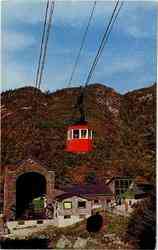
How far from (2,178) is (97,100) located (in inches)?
110

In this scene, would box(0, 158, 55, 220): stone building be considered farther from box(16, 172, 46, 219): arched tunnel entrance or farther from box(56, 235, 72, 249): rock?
box(56, 235, 72, 249): rock

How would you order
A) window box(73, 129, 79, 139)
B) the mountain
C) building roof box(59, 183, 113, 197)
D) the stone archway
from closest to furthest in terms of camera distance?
window box(73, 129, 79, 139), the stone archway, building roof box(59, 183, 113, 197), the mountain

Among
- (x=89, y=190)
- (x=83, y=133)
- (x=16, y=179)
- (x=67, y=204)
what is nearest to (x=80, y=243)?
(x=67, y=204)

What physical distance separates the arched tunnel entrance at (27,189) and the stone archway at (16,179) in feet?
0.13

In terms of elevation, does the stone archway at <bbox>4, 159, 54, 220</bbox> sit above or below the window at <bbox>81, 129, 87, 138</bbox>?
below

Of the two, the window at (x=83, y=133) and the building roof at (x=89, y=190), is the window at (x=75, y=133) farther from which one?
the building roof at (x=89, y=190)

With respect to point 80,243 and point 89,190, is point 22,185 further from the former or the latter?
point 80,243

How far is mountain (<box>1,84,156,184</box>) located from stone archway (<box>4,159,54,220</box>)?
110 millimetres

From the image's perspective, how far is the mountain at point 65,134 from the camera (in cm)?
696

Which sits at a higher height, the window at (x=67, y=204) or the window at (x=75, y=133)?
the window at (x=75, y=133)

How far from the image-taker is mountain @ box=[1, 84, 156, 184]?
274 inches

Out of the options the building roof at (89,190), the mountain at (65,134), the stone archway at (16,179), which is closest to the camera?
the stone archway at (16,179)

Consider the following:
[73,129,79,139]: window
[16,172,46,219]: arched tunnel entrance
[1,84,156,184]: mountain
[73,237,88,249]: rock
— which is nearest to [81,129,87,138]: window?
[73,129,79,139]: window

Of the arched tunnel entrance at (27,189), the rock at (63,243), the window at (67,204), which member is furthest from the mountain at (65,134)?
the rock at (63,243)
